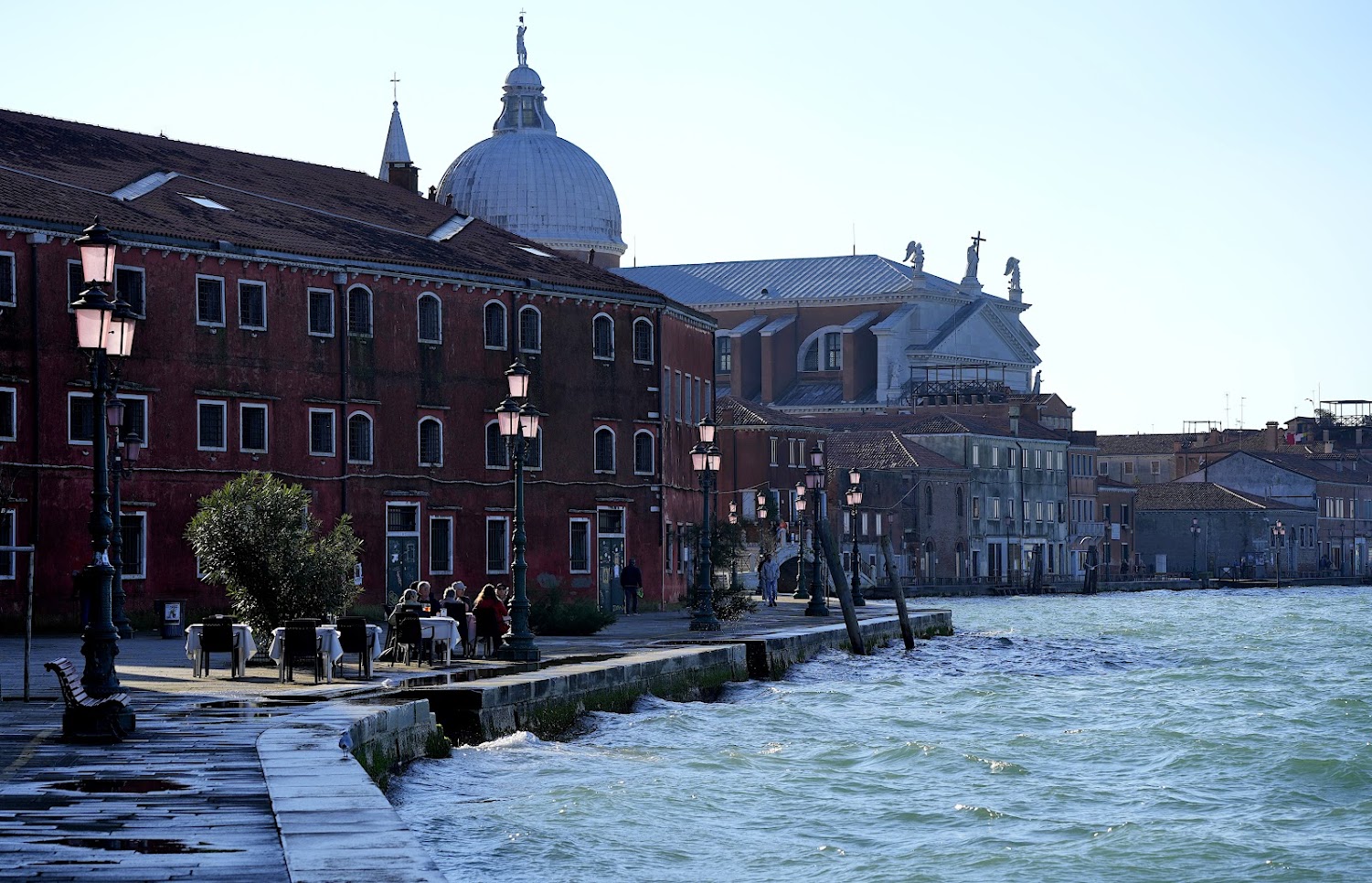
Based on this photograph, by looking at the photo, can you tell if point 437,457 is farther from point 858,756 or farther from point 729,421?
point 729,421

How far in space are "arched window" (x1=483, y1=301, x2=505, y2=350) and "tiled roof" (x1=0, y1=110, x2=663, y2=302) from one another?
64cm

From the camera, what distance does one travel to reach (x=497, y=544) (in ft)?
136

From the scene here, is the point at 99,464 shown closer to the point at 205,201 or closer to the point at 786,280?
the point at 205,201

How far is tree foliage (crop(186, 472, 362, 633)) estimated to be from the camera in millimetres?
24766

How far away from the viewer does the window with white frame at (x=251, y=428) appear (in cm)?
3688

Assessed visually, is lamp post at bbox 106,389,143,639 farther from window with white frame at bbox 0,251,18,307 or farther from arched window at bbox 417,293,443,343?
arched window at bbox 417,293,443,343

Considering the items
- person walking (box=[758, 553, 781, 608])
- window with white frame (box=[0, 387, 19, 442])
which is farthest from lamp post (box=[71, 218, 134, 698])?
person walking (box=[758, 553, 781, 608])

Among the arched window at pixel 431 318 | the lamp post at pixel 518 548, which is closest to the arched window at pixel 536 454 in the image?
the arched window at pixel 431 318

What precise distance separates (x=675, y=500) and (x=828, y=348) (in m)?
49.3

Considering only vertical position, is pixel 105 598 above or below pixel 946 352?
below

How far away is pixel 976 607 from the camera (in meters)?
70.8

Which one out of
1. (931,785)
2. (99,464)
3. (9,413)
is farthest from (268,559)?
(9,413)

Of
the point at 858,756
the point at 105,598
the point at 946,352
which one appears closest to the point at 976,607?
the point at 946,352

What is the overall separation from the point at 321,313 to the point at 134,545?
6.19 m
